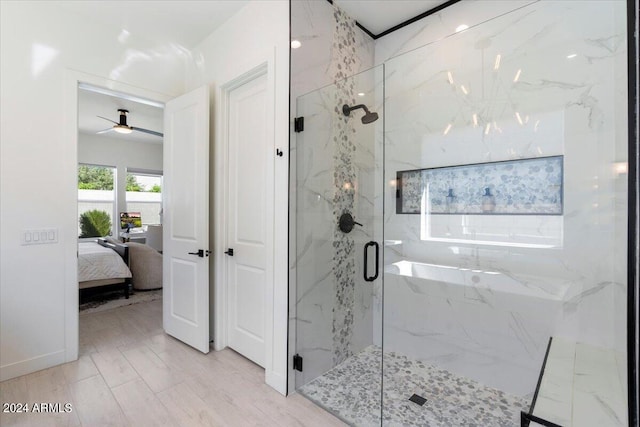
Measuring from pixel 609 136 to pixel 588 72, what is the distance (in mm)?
401

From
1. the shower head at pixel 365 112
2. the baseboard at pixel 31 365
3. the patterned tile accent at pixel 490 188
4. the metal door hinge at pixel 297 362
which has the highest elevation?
the shower head at pixel 365 112

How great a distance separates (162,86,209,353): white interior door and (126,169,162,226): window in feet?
15.4

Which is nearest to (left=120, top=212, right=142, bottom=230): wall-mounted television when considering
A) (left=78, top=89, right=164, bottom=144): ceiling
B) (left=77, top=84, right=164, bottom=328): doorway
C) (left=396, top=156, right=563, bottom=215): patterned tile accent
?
(left=77, top=84, right=164, bottom=328): doorway

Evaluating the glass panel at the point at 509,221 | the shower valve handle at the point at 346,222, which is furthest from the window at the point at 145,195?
the glass panel at the point at 509,221

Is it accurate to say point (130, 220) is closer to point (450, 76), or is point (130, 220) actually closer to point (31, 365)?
point (31, 365)

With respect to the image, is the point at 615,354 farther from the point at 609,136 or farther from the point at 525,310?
the point at 609,136

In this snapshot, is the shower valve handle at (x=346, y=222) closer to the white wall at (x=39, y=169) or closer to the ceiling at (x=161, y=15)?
Result: the ceiling at (x=161, y=15)

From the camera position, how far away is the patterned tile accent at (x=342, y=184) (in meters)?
2.33

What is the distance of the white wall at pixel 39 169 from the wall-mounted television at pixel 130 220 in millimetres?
4702

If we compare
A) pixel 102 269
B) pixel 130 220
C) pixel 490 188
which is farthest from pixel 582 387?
pixel 130 220

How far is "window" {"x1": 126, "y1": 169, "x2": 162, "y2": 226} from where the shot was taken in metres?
6.85

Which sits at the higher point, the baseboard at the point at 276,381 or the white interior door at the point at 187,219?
the white interior door at the point at 187,219

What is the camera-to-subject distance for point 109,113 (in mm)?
4953

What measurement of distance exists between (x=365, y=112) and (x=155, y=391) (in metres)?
2.55
